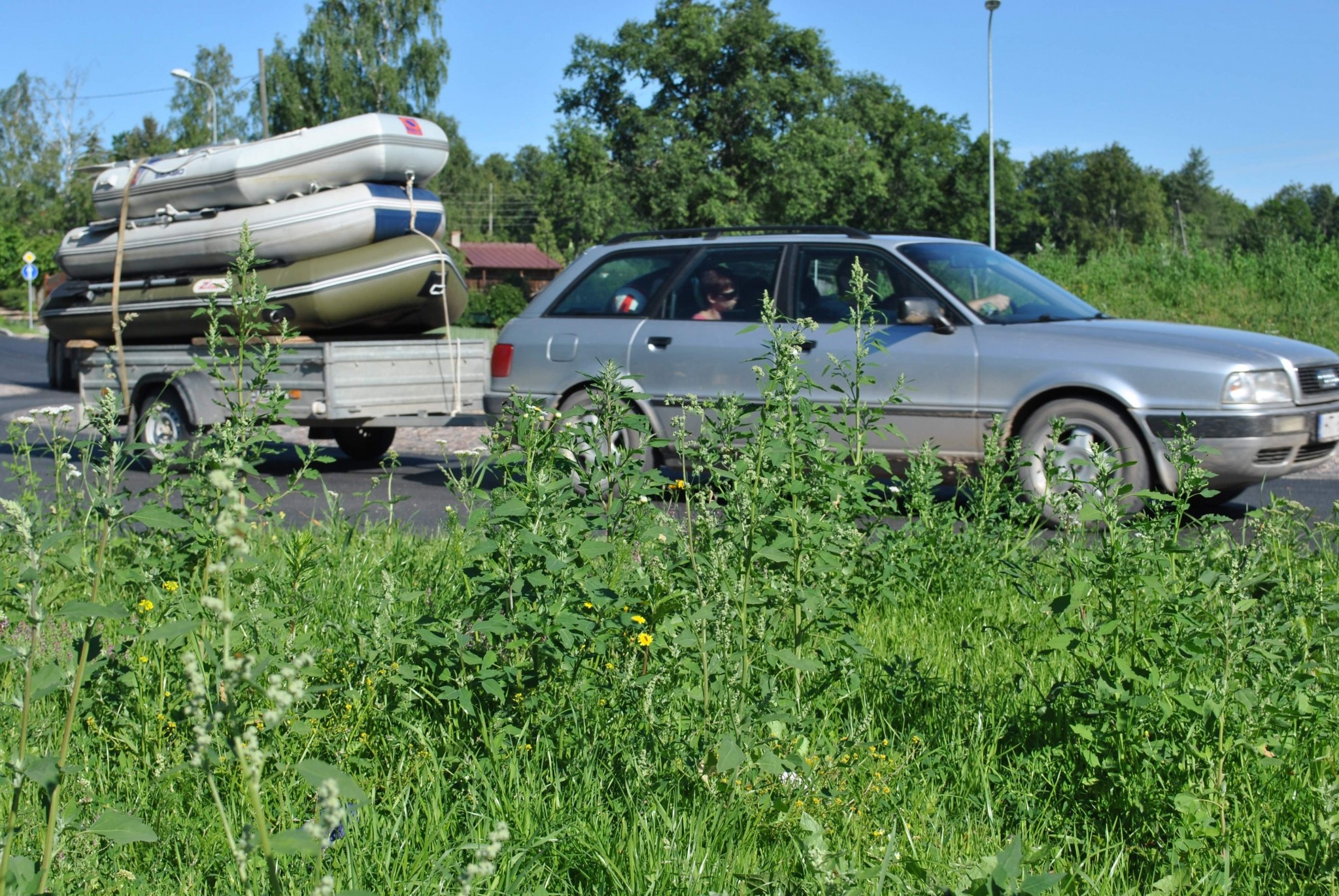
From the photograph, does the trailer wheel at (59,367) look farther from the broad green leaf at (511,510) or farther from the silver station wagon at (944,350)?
the broad green leaf at (511,510)

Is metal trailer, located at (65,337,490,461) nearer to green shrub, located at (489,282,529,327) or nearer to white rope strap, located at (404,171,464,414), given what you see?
white rope strap, located at (404,171,464,414)

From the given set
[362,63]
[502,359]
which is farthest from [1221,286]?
[362,63]

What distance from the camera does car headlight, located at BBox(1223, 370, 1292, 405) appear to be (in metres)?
6.27

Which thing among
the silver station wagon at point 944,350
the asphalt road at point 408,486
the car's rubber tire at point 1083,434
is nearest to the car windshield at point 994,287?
the silver station wagon at point 944,350

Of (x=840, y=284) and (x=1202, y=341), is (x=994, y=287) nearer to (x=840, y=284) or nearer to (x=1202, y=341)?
(x=840, y=284)

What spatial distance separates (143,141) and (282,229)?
77.0 metres

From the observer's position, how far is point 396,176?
10.4 metres

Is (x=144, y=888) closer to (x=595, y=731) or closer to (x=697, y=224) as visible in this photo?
(x=595, y=731)

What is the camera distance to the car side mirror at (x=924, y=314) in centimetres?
679

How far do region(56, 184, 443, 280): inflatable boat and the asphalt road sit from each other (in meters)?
1.82

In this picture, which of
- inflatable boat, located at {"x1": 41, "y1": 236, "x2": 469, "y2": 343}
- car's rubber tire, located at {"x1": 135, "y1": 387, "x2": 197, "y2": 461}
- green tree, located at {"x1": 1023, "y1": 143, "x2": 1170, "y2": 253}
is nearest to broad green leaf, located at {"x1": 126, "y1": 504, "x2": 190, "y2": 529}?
inflatable boat, located at {"x1": 41, "y1": 236, "x2": 469, "y2": 343}

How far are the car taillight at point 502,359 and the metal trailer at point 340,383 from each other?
1.58ft

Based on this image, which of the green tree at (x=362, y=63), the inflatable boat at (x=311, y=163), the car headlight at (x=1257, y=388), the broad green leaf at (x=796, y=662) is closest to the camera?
the broad green leaf at (x=796, y=662)

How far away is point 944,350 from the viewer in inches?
274
